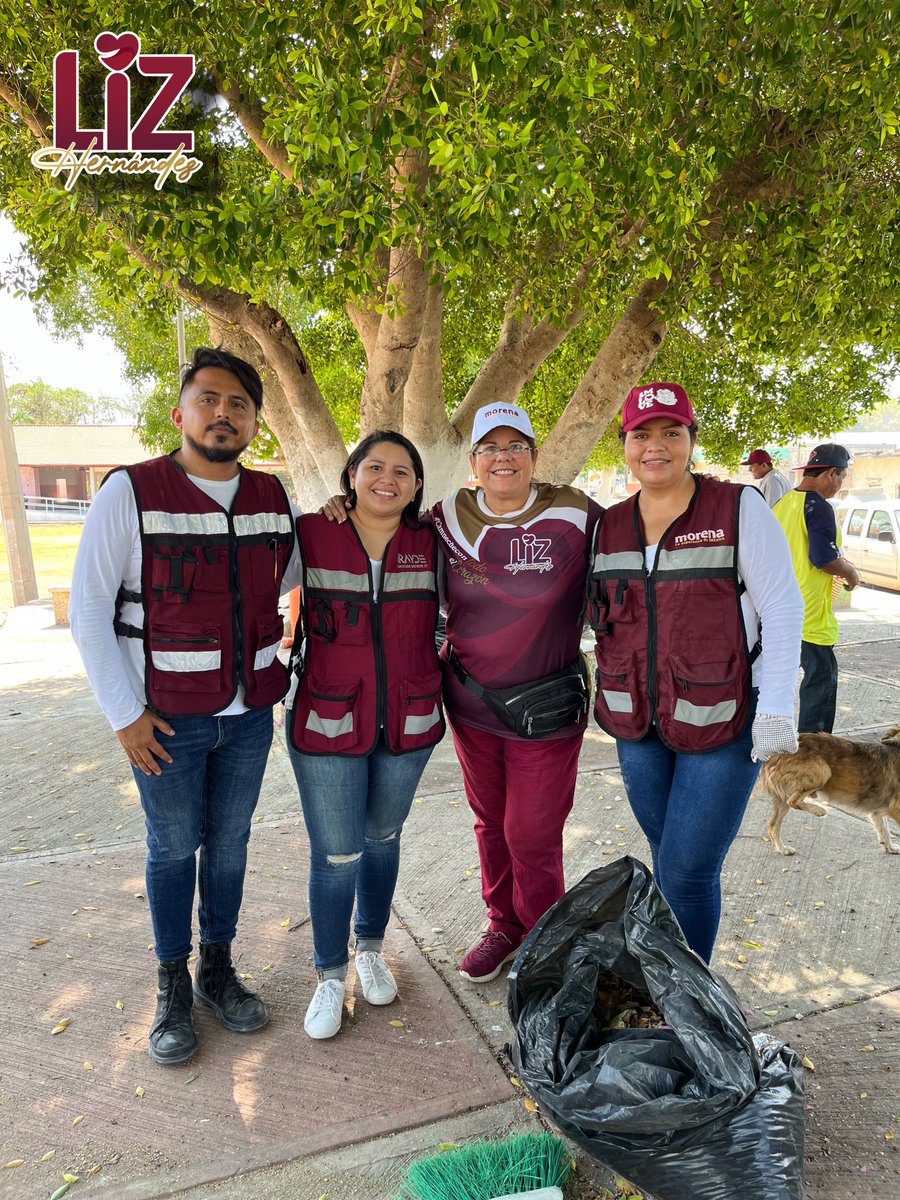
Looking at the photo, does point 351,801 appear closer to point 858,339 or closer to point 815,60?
point 815,60

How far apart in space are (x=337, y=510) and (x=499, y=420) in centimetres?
65

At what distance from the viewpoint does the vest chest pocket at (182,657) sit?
8.66 ft

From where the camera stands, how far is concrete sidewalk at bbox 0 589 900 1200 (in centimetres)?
237

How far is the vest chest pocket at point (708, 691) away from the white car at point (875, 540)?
14910 millimetres

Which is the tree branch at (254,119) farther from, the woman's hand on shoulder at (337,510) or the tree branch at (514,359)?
the woman's hand on shoulder at (337,510)

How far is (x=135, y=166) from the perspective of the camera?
5078 mm

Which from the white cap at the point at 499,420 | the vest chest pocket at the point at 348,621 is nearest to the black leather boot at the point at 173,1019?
the vest chest pocket at the point at 348,621

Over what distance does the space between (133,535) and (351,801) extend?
1155 millimetres

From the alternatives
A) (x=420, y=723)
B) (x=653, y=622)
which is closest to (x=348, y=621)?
(x=420, y=723)

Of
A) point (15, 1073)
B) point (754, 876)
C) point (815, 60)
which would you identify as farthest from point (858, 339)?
point (15, 1073)

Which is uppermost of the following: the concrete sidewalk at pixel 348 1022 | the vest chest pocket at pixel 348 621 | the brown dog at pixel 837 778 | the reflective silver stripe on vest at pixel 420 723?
the vest chest pocket at pixel 348 621

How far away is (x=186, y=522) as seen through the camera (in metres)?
2.66

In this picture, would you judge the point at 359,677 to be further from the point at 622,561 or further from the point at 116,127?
the point at 116,127

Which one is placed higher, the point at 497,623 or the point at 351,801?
the point at 497,623
